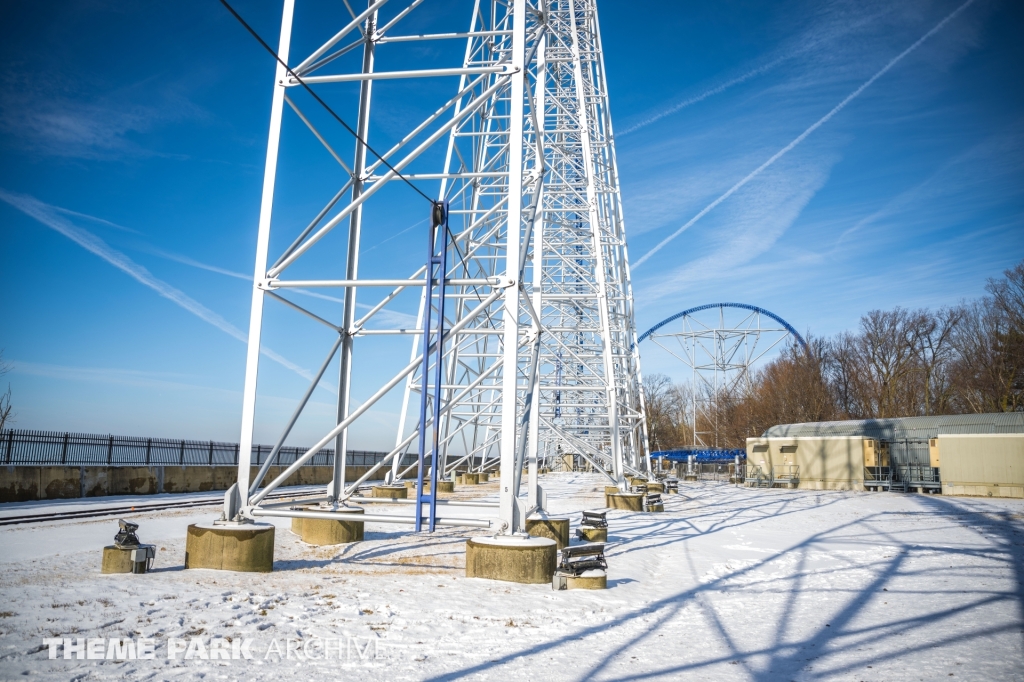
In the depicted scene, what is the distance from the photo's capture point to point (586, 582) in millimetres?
7484

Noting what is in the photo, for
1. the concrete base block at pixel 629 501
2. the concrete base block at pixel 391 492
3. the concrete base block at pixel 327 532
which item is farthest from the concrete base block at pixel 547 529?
the concrete base block at pixel 629 501

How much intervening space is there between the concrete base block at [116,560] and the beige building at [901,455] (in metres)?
27.7

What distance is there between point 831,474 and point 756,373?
34431mm

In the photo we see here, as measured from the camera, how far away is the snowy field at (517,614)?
4.84 m

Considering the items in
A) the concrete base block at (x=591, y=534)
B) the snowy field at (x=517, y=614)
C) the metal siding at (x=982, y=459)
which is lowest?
the snowy field at (x=517, y=614)

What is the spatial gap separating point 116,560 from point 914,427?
1219 inches

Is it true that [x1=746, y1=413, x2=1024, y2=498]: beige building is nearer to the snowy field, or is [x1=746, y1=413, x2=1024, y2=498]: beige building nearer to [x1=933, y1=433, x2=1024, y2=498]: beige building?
[x1=933, y1=433, x2=1024, y2=498]: beige building

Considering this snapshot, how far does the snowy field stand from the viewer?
484 centimetres

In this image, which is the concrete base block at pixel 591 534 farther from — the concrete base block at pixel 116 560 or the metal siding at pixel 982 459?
the metal siding at pixel 982 459

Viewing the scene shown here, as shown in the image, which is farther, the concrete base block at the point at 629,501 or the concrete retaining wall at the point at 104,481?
the concrete base block at the point at 629,501

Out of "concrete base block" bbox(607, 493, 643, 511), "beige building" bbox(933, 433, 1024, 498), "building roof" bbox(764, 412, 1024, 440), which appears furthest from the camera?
"building roof" bbox(764, 412, 1024, 440)

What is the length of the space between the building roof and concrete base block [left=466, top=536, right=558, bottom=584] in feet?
82.0

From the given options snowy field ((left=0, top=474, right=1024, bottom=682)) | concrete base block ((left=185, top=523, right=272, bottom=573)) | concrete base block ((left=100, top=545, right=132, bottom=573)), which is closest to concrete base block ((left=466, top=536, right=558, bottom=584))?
snowy field ((left=0, top=474, right=1024, bottom=682))

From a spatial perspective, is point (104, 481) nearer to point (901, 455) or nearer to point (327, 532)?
point (327, 532)
